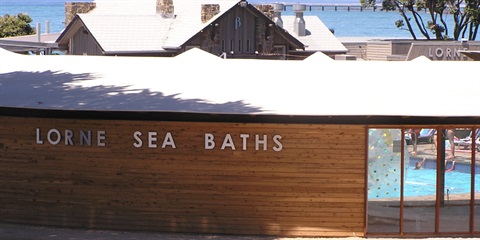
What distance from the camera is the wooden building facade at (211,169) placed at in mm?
20781

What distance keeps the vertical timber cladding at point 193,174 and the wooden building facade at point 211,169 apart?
0.02m

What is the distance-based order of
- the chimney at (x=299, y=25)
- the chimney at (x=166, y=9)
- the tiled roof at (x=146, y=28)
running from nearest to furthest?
1. the tiled roof at (x=146, y=28)
2. the chimney at (x=166, y=9)
3. the chimney at (x=299, y=25)

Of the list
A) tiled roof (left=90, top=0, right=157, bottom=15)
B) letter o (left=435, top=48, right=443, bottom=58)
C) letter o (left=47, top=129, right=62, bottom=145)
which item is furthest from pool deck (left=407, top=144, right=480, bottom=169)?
tiled roof (left=90, top=0, right=157, bottom=15)

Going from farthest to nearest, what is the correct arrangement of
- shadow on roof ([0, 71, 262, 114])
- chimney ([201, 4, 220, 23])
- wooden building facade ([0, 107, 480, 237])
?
chimney ([201, 4, 220, 23])
shadow on roof ([0, 71, 262, 114])
wooden building facade ([0, 107, 480, 237])

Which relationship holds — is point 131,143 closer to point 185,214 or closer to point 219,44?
point 185,214

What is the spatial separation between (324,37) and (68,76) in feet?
99.6

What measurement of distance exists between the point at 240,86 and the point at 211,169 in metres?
3.13

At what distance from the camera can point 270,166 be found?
20.9 meters

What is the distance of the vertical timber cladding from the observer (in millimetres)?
20812

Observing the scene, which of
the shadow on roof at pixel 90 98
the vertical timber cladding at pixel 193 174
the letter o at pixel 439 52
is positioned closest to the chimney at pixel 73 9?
the letter o at pixel 439 52

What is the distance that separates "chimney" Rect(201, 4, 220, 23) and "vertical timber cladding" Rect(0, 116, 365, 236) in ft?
86.3

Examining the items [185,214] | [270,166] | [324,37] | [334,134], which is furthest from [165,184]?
[324,37]

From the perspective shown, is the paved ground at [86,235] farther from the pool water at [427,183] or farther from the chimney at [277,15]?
the chimney at [277,15]

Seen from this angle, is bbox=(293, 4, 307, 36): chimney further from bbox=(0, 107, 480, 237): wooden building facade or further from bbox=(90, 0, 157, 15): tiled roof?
bbox=(0, 107, 480, 237): wooden building facade
